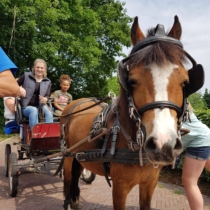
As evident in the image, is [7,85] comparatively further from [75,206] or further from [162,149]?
[75,206]

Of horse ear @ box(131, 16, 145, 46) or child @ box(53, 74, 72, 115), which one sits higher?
horse ear @ box(131, 16, 145, 46)

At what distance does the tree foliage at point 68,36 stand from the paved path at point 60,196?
15.0 feet

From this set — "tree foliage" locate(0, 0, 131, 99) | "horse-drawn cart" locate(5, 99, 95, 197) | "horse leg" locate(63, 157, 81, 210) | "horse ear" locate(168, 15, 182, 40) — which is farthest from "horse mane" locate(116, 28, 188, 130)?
"tree foliage" locate(0, 0, 131, 99)

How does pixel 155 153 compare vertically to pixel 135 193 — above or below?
above

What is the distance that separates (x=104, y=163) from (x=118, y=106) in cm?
65

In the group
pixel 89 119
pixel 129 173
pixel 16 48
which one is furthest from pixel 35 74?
pixel 16 48

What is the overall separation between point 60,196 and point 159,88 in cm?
392

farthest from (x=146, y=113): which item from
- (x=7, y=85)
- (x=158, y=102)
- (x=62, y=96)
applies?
(x=62, y=96)

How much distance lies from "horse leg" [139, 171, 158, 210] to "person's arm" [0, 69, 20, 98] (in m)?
1.69

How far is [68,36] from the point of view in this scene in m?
14.8

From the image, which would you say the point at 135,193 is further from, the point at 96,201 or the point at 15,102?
the point at 15,102

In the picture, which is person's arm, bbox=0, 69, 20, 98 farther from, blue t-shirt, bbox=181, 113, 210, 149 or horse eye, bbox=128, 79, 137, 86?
blue t-shirt, bbox=181, 113, 210, 149

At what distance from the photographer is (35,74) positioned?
214 inches

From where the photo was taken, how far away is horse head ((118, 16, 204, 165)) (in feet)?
5.94
